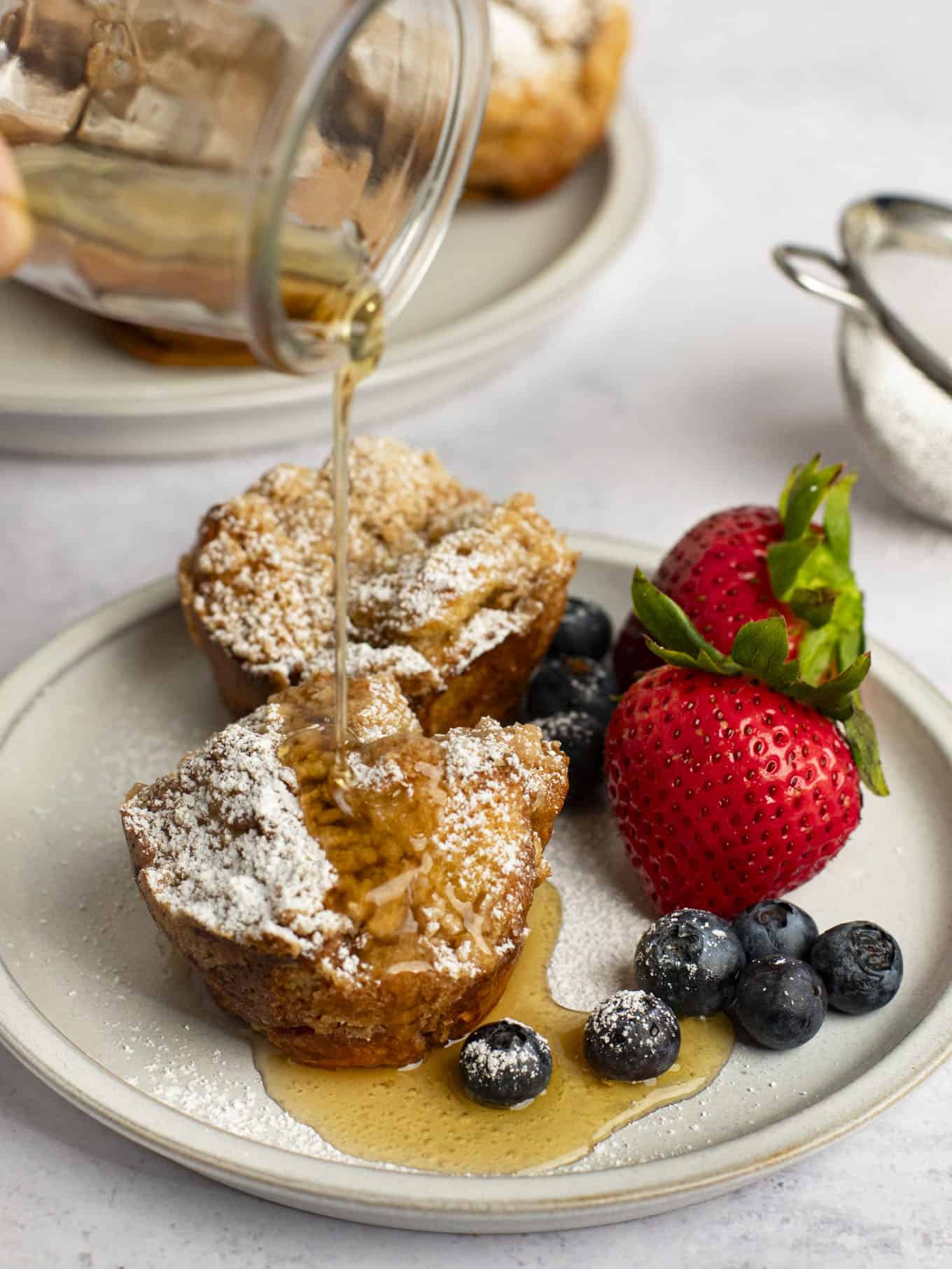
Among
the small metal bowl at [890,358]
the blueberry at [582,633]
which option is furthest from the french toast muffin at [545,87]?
the blueberry at [582,633]

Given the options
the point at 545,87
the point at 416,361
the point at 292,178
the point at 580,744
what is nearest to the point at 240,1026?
the point at 580,744

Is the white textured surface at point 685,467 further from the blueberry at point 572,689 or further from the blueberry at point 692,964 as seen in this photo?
the blueberry at point 572,689

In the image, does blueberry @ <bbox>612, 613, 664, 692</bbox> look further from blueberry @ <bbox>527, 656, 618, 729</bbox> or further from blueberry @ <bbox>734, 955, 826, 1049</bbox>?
blueberry @ <bbox>734, 955, 826, 1049</bbox>

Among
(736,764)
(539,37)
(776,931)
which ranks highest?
(539,37)

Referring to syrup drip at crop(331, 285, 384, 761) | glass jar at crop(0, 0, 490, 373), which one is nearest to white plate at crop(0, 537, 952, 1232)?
Answer: syrup drip at crop(331, 285, 384, 761)

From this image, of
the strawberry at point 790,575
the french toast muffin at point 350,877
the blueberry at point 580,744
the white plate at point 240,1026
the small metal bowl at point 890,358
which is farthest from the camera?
the small metal bowl at point 890,358

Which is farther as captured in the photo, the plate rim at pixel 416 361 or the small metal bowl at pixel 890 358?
the plate rim at pixel 416 361

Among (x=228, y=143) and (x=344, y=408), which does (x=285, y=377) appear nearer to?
(x=344, y=408)
